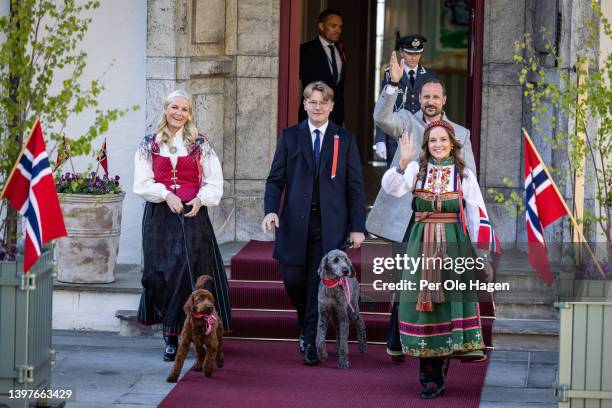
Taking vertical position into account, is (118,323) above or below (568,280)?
below

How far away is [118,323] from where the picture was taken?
35.2 feet

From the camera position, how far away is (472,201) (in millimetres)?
8656

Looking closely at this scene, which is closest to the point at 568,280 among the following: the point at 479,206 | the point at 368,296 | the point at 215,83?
the point at 479,206

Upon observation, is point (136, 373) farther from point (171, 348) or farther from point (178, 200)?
point (178, 200)

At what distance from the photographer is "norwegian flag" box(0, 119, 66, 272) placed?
25.1 ft

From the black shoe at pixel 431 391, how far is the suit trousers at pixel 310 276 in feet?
3.50

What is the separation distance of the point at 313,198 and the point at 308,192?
0.06m

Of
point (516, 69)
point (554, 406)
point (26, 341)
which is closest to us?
point (26, 341)

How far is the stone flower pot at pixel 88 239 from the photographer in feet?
34.9

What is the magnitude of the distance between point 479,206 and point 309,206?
136 cm

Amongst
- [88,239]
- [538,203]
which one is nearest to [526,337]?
[538,203]

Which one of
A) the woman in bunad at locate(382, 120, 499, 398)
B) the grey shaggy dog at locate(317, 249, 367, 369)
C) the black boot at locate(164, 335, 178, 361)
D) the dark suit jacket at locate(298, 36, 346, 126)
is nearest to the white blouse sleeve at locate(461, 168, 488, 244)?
the woman in bunad at locate(382, 120, 499, 398)

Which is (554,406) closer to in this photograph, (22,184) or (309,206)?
(309,206)

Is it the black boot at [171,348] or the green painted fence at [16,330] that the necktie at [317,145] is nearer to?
the black boot at [171,348]
